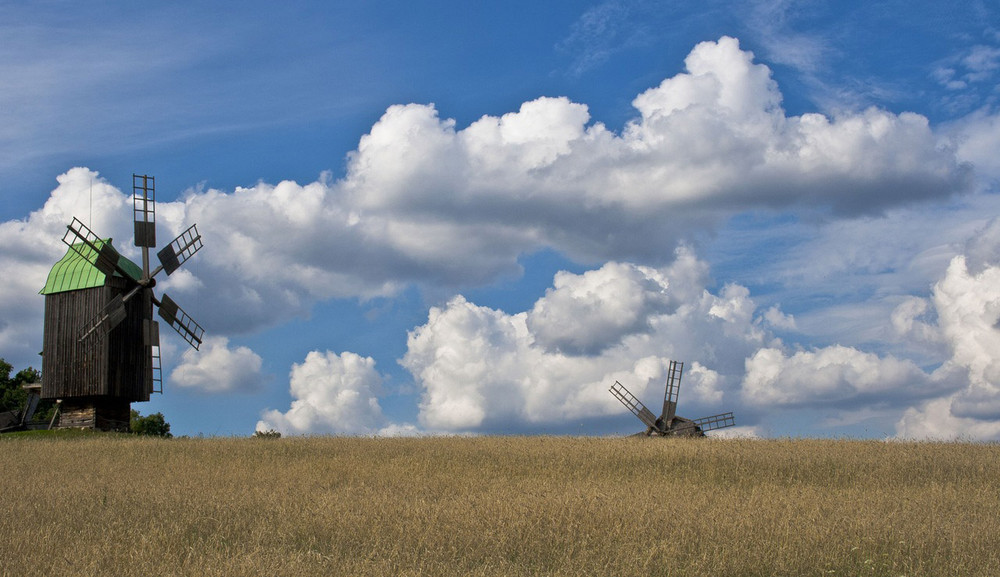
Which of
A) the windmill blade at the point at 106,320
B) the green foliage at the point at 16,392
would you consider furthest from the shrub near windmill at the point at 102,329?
the green foliage at the point at 16,392

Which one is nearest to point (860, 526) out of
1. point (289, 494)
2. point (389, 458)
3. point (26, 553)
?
point (289, 494)

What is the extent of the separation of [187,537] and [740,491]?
9894 mm

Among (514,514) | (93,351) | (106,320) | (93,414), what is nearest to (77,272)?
(106,320)

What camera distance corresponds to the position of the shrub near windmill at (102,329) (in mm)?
34062

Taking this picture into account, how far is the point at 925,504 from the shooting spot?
1402cm

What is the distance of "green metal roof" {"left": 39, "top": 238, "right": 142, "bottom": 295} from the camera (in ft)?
114

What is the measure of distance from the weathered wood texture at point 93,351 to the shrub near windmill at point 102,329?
0.12ft

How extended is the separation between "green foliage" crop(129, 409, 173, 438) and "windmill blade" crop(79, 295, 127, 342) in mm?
16457

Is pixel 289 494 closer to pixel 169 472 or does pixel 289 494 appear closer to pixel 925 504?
pixel 169 472

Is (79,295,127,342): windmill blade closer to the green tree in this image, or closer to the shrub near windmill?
the shrub near windmill

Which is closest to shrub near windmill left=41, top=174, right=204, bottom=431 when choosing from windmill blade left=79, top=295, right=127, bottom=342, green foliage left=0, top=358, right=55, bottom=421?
windmill blade left=79, top=295, right=127, bottom=342

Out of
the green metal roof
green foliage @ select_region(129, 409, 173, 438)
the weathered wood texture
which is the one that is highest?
the green metal roof

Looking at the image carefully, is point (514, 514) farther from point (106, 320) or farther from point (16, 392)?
point (16, 392)

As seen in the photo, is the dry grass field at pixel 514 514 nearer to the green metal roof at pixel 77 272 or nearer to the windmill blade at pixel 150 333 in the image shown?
the windmill blade at pixel 150 333
